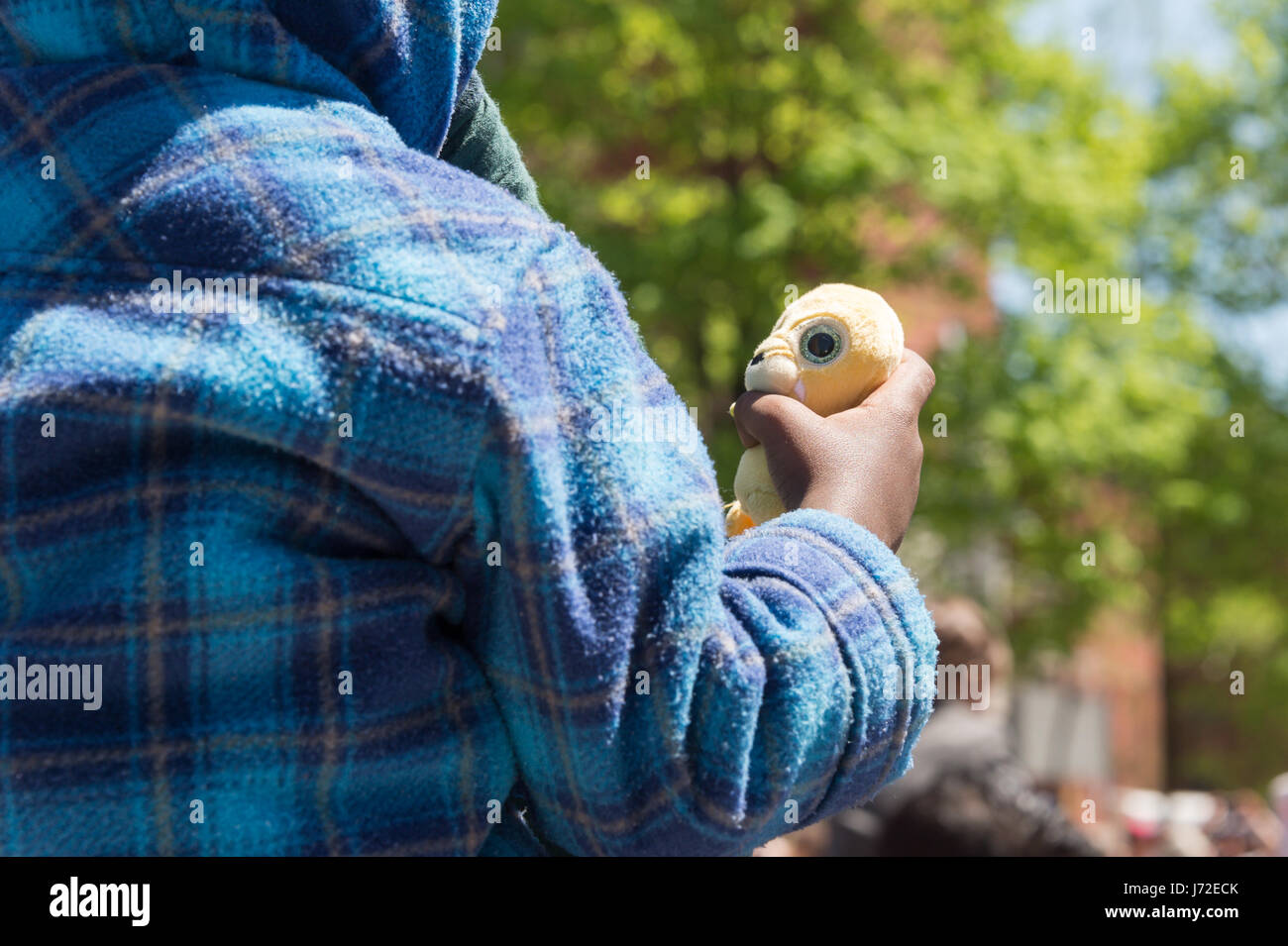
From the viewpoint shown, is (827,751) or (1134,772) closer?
(827,751)

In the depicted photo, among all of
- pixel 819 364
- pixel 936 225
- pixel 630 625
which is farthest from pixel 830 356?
pixel 936 225

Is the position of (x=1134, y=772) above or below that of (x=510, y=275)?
below

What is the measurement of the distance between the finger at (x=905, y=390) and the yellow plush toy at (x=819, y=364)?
0.02 metres

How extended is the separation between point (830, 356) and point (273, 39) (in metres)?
0.65

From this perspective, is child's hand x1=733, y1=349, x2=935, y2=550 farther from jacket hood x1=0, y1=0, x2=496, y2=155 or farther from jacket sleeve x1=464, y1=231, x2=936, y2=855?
jacket hood x1=0, y1=0, x2=496, y2=155

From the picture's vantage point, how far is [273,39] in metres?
1.10

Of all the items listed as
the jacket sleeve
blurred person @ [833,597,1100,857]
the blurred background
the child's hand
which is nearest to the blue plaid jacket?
the jacket sleeve

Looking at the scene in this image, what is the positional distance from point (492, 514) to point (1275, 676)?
16.2 meters

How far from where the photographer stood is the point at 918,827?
15.5ft

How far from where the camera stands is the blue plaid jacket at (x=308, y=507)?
1.03 metres

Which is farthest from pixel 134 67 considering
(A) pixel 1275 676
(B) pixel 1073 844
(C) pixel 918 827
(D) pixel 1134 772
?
(D) pixel 1134 772
